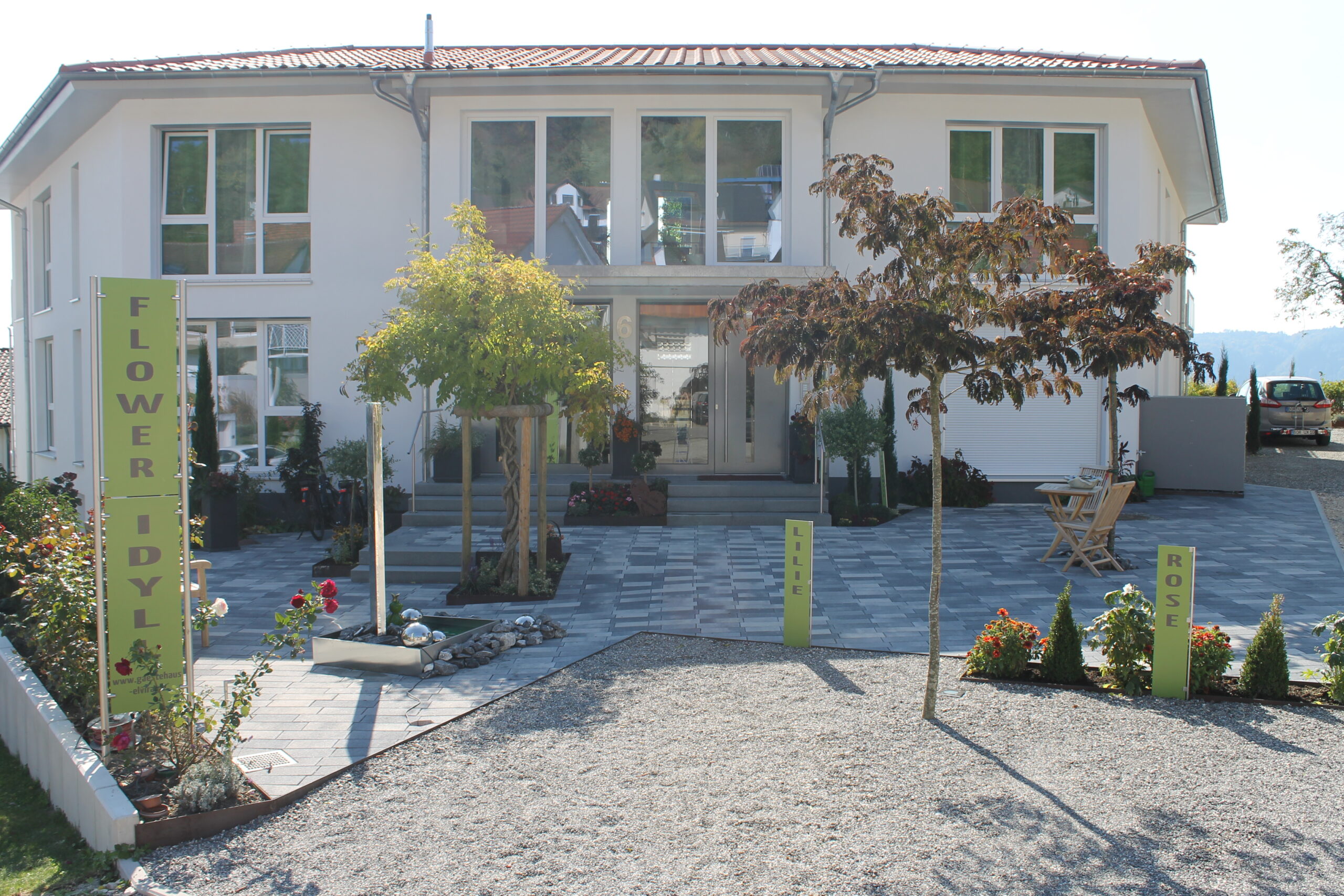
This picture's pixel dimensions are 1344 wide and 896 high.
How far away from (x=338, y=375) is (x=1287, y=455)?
20.5 metres

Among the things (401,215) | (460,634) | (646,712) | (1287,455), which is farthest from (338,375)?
→ (1287,455)

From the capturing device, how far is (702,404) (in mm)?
14469

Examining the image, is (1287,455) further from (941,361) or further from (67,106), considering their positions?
(67,106)

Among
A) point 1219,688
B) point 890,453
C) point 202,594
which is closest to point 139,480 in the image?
point 202,594

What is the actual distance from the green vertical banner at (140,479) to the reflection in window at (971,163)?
12.3 meters

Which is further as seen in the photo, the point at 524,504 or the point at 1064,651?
the point at 524,504

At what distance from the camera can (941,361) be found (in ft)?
16.9

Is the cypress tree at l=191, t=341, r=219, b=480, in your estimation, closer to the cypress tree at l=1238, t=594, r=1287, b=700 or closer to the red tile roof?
the red tile roof

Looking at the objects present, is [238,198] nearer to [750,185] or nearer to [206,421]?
[206,421]

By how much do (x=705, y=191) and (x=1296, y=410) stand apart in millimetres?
18439

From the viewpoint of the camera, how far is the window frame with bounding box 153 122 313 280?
14.2 meters

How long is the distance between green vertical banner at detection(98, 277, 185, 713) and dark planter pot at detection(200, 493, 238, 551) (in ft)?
25.0

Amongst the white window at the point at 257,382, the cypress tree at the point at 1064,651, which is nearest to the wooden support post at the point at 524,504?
the cypress tree at the point at 1064,651

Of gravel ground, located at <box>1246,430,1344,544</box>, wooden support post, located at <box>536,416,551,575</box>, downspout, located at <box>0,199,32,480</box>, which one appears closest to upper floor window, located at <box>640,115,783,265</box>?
wooden support post, located at <box>536,416,551,575</box>
